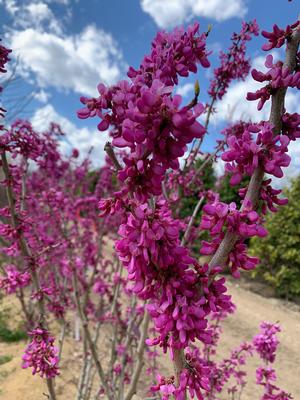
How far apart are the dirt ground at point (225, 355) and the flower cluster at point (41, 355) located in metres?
1.89

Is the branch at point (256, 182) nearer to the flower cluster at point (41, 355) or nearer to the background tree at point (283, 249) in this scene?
the flower cluster at point (41, 355)

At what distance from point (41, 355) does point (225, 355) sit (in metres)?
4.71

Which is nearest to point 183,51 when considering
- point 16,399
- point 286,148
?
point 286,148

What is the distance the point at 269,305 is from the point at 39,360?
877 cm

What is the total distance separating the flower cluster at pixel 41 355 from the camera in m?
2.24

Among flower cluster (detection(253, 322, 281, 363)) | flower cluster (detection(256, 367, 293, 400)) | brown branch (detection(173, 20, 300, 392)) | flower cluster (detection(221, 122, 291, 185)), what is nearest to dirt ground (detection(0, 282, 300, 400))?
flower cluster (detection(253, 322, 281, 363))

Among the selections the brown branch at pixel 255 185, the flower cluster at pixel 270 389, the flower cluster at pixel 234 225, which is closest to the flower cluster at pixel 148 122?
the flower cluster at pixel 234 225

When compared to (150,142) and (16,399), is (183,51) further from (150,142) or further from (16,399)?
(16,399)

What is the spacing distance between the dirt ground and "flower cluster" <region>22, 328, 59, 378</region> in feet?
6.21

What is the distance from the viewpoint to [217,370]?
3.24 metres

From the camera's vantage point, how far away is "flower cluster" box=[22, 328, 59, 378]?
7.34ft

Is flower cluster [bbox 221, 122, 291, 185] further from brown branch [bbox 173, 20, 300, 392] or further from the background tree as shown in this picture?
the background tree

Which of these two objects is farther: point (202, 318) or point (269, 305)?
point (269, 305)

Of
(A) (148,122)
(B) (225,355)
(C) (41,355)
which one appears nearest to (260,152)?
(A) (148,122)
